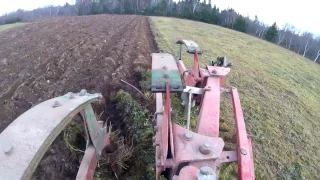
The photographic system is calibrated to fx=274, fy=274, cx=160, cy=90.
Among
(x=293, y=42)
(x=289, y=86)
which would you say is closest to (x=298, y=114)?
(x=289, y=86)

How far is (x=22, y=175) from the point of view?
32.0 inches

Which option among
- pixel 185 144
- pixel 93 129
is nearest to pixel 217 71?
pixel 185 144

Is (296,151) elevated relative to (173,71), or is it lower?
lower

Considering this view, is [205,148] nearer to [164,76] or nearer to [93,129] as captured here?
[164,76]

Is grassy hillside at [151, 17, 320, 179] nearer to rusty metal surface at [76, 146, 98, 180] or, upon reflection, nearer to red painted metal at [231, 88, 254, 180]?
red painted metal at [231, 88, 254, 180]

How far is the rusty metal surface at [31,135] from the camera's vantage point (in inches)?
32.7

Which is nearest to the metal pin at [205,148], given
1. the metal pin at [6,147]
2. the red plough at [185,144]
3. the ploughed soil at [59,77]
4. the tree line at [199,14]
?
the red plough at [185,144]

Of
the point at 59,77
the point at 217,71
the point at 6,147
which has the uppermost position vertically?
the point at 6,147

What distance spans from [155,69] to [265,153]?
143 inches

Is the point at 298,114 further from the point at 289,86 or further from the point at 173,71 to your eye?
the point at 173,71

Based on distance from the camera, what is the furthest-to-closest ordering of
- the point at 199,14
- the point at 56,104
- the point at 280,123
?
the point at 199,14 → the point at 280,123 → the point at 56,104

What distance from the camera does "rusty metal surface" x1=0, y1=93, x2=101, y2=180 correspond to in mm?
831

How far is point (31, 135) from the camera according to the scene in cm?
95

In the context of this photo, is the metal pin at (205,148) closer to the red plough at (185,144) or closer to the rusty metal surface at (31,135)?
the red plough at (185,144)
